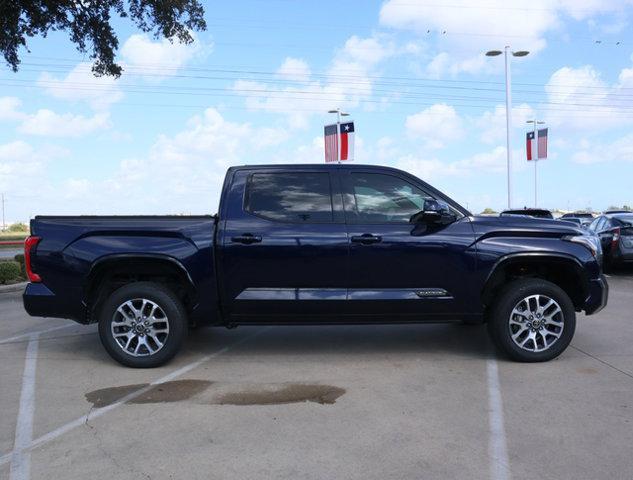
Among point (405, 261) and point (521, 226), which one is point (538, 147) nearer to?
point (521, 226)

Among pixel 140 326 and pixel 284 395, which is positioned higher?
pixel 140 326

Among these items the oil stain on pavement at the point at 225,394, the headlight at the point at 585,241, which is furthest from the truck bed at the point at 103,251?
the headlight at the point at 585,241

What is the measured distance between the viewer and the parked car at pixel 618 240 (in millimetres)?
12992

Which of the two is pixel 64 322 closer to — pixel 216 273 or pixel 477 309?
pixel 216 273

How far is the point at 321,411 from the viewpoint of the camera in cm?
438

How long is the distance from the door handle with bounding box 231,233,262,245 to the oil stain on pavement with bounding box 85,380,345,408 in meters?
1.33

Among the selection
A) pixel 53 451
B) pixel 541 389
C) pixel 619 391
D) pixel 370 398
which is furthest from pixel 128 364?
pixel 619 391

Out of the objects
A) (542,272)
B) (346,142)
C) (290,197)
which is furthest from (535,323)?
(346,142)

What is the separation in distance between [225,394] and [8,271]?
30.6 ft

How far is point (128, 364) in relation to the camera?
5.58m

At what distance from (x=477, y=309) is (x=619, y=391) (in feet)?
4.64

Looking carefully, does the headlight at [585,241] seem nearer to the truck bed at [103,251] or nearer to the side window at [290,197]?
the side window at [290,197]

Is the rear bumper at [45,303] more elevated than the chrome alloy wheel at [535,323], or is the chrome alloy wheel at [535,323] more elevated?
the rear bumper at [45,303]

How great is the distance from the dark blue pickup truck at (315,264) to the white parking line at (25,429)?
2.27 ft
